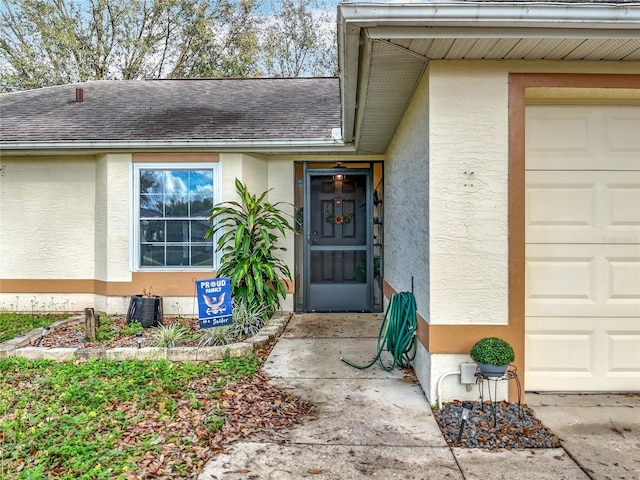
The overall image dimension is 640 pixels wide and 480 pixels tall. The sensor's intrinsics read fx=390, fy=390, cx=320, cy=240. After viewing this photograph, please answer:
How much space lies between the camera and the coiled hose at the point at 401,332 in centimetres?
377

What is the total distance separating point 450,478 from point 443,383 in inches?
36.9

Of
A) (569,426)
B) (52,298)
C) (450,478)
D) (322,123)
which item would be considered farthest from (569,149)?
(52,298)

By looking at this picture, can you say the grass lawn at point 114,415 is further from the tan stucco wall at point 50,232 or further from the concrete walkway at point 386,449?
the tan stucco wall at point 50,232

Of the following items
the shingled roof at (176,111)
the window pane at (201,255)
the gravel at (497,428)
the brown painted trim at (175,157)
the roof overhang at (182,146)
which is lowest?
the gravel at (497,428)

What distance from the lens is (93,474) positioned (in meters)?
2.19

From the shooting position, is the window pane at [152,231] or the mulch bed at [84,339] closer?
the mulch bed at [84,339]

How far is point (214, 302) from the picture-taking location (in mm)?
4539

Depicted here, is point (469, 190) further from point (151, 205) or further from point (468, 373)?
point (151, 205)

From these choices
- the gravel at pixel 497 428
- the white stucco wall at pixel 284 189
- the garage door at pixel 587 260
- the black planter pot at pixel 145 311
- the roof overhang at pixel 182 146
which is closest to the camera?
the gravel at pixel 497 428

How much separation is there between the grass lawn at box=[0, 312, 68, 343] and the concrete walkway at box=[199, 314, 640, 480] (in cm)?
374

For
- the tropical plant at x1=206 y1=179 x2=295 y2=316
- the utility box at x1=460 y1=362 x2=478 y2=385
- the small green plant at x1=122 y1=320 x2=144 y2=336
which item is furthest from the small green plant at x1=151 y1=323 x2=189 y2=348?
the utility box at x1=460 y1=362 x2=478 y2=385

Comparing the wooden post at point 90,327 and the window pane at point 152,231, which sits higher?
the window pane at point 152,231

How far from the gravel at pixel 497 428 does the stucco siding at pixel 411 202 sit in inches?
30.2

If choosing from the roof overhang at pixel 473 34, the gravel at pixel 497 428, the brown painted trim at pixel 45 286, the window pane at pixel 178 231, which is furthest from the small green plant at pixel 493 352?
the brown painted trim at pixel 45 286
